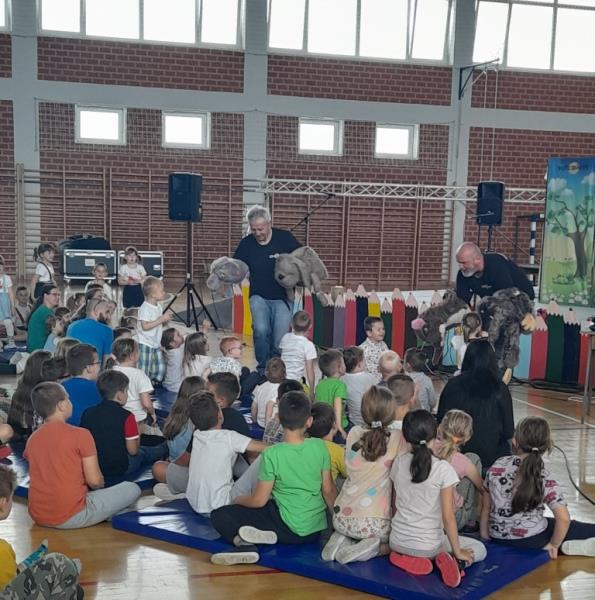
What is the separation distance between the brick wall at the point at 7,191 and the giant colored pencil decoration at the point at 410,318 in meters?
9.56

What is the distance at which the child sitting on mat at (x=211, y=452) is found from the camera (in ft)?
14.2

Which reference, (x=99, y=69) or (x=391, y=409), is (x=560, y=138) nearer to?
(x=99, y=69)

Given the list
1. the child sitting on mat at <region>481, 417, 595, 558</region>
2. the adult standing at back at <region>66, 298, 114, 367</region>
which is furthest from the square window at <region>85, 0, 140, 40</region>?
the child sitting on mat at <region>481, 417, 595, 558</region>

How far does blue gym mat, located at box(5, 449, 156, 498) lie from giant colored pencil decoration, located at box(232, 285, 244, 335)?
6.35 m

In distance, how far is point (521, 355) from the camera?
28.5 ft

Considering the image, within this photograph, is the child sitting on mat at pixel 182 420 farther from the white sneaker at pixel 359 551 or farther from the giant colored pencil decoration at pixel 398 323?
the giant colored pencil decoration at pixel 398 323

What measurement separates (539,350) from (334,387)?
375cm

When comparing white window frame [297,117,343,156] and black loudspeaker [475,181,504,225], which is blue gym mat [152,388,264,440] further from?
white window frame [297,117,343,156]

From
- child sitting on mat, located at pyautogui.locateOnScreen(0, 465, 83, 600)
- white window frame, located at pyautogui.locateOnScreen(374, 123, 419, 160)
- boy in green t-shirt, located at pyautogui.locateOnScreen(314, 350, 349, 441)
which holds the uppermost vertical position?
white window frame, located at pyautogui.locateOnScreen(374, 123, 419, 160)

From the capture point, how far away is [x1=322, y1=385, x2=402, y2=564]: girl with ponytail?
3893 millimetres

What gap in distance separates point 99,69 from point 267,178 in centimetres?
394

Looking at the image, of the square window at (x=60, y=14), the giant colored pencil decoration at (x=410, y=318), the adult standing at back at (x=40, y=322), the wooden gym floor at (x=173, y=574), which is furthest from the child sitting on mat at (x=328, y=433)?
the square window at (x=60, y=14)

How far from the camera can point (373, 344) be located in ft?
23.4

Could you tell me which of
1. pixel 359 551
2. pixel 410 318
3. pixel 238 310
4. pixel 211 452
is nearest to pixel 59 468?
pixel 211 452
